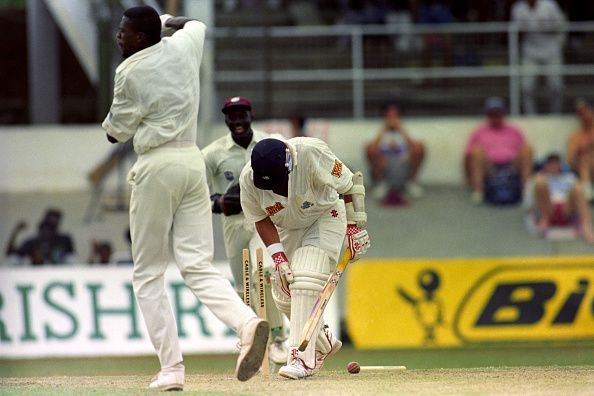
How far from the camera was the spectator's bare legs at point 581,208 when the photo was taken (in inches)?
667

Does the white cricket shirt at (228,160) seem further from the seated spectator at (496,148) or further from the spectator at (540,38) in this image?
the spectator at (540,38)

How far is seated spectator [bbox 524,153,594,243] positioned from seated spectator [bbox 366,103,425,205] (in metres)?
1.71

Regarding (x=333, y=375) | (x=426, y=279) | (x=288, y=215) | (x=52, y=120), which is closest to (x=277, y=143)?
(x=288, y=215)

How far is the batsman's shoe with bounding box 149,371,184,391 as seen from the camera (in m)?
8.20

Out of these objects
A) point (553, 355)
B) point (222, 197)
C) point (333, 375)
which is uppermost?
point (222, 197)

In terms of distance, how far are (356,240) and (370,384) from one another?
1.08 meters

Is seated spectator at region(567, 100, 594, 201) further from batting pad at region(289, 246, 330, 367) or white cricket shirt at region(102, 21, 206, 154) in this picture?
white cricket shirt at region(102, 21, 206, 154)

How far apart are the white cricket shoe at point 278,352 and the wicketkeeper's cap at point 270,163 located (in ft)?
7.61

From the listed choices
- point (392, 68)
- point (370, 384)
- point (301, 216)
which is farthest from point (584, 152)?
point (370, 384)

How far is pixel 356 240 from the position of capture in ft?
30.6

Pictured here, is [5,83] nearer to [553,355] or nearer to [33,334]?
[33,334]

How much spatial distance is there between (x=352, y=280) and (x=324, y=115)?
4.37 meters

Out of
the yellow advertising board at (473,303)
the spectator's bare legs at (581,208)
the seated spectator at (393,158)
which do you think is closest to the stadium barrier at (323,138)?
the seated spectator at (393,158)

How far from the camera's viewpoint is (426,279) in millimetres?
15211
